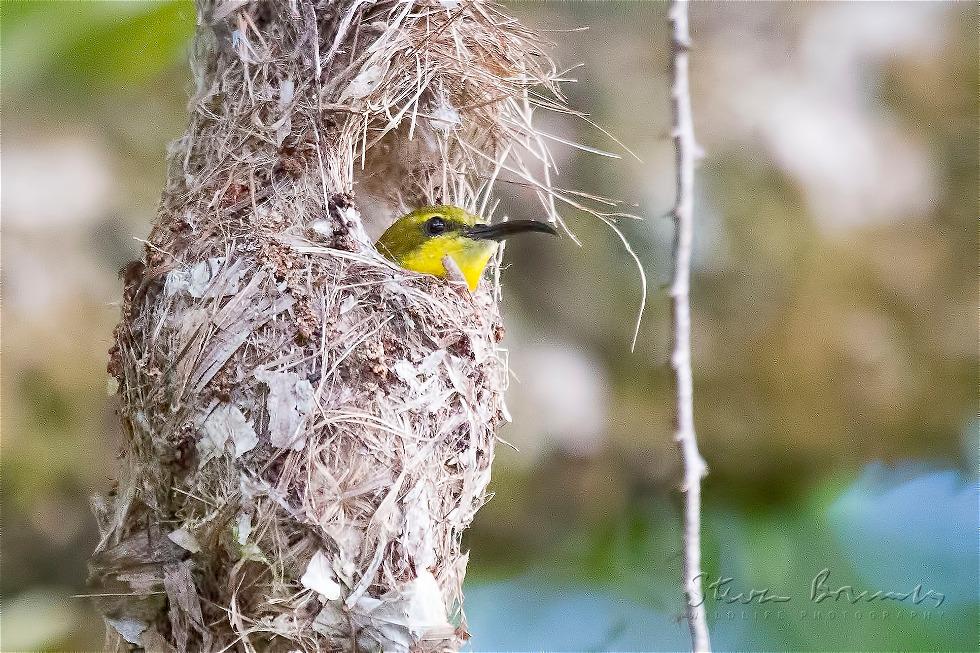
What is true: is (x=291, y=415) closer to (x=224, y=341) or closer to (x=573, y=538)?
(x=224, y=341)

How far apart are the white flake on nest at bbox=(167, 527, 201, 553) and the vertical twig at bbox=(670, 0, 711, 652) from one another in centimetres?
118

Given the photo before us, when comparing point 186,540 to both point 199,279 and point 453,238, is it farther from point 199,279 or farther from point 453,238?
point 453,238

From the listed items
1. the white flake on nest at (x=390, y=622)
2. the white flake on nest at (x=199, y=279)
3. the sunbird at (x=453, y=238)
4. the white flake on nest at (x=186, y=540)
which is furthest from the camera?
the sunbird at (x=453, y=238)

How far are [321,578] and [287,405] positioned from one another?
1.33 feet

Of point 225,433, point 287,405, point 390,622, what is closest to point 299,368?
point 287,405

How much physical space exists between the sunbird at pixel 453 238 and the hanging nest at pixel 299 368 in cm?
17

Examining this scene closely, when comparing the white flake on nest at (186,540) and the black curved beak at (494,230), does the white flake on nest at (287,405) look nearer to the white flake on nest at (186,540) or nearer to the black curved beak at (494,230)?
the white flake on nest at (186,540)

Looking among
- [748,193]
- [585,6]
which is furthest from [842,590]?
[585,6]

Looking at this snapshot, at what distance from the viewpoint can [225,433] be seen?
7.00 ft

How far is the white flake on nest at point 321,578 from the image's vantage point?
80.5 inches

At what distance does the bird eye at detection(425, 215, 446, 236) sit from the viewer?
9.46 ft

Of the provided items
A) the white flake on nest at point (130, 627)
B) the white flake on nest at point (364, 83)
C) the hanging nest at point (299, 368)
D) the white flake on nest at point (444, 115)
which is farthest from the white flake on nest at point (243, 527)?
the white flake on nest at point (444, 115)

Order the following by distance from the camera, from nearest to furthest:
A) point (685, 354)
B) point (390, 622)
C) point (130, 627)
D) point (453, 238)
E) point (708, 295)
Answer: point (685, 354) → point (390, 622) → point (130, 627) → point (453, 238) → point (708, 295)

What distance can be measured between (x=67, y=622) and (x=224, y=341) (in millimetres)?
1430
